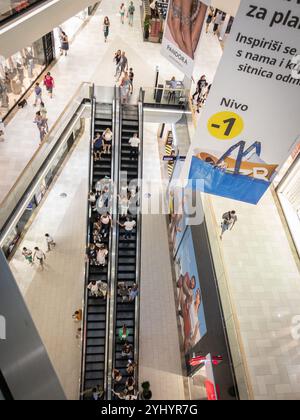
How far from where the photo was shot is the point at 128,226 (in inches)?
495

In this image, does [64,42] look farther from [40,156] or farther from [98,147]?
[40,156]

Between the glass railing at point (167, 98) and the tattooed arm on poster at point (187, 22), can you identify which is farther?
the glass railing at point (167, 98)

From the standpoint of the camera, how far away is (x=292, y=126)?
16.1 ft

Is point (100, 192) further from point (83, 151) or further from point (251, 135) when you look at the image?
point (251, 135)

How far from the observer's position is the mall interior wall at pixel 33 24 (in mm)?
10227

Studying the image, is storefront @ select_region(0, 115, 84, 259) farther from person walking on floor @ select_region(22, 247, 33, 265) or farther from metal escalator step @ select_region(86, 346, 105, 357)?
metal escalator step @ select_region(86, 346, 105, 357)

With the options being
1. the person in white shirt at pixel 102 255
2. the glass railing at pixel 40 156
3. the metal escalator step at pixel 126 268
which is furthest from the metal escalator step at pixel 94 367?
the glass railing at pixel 40 156

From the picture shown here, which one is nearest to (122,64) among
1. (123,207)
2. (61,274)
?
(123,207)

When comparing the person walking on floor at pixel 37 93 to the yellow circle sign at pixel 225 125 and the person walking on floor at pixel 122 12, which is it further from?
the person walking on floor at pixel 122 12

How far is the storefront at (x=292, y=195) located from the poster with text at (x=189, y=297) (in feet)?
11.0

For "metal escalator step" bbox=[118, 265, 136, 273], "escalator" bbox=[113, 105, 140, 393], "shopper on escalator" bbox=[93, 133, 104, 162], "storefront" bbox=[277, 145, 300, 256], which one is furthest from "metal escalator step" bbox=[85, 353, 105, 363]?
"storefront" bbox=[277, 145, 300, 256]

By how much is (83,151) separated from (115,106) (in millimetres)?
4804

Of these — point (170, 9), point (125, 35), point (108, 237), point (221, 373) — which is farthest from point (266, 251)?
point (125, 35)

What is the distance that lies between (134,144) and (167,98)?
2.98 meters
